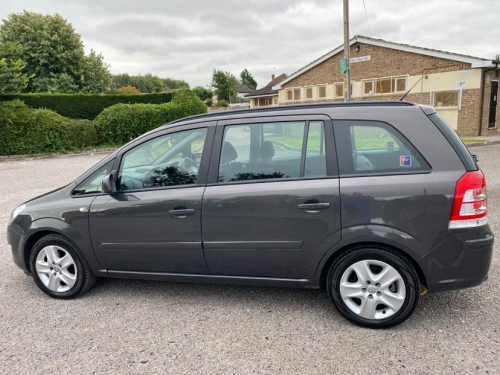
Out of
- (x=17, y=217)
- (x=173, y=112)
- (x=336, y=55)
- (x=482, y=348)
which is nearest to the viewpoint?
(x=482, y=348)

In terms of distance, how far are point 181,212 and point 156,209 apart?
0.23m

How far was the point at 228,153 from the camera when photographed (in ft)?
9.80

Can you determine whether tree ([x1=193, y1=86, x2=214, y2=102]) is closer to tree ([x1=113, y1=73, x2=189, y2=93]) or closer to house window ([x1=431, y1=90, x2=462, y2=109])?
house window ([x1=431, y1=90, x2=462, y2=109])

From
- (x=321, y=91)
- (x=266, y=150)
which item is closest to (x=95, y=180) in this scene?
(x=266, y=150)

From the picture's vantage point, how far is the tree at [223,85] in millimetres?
51594

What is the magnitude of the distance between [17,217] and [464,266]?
152 inches

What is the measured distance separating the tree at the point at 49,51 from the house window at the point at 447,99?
28.9 meters

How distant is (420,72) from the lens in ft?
59.2

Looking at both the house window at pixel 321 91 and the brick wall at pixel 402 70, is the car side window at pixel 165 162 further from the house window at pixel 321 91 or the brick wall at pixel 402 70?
the house window at pixel 321 91

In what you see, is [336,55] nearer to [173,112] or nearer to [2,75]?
[173,112]

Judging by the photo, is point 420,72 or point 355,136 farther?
point 420,72

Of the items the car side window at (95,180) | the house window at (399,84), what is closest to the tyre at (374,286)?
the car side window at (95,180)

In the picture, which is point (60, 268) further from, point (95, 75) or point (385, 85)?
point (95, 75)

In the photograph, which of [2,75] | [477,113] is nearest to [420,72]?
[477,113]
